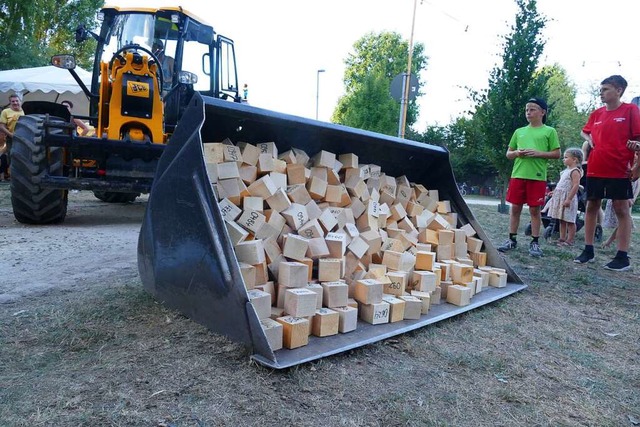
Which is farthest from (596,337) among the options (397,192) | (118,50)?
(118,50)

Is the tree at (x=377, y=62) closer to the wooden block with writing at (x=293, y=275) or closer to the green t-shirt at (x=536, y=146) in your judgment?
the green t-shirt at (x=536, y=146)

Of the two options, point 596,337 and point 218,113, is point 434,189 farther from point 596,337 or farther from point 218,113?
point 218,113

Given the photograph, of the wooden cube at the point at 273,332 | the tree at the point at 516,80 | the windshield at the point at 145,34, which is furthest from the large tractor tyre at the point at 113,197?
the tree at the point at 516,80

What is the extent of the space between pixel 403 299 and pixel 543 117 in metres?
3.54

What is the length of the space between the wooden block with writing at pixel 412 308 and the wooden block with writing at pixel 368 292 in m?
0.20

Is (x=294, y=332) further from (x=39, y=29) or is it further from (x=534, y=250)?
(x=39, y=29)

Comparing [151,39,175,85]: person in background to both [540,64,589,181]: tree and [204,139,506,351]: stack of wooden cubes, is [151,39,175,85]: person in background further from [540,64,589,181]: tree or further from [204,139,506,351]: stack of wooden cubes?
[540,64,589,181]: tree

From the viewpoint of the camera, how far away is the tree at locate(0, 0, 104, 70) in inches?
803

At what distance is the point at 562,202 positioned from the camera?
6633 millimetres

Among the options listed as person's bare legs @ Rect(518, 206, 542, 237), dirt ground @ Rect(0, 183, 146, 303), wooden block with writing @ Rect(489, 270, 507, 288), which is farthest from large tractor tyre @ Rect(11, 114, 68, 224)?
person's bare legs @ Rect(518, 206, 542, 237)

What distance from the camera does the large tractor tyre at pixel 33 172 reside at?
5293 mm

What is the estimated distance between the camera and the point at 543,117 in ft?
17.3

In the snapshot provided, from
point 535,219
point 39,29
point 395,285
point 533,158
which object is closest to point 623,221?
point 535,219

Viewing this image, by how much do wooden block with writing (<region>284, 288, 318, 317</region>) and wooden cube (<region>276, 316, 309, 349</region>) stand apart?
81 mm
